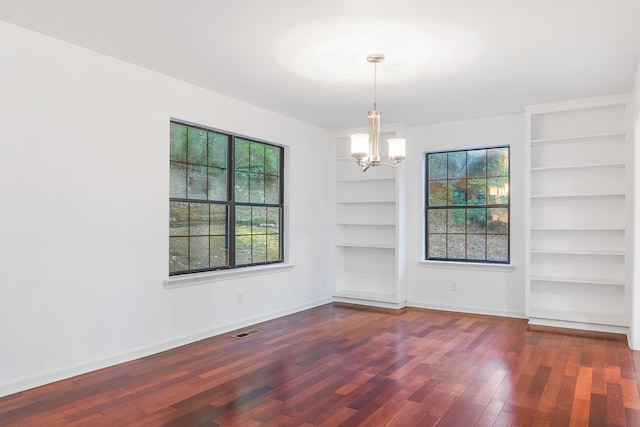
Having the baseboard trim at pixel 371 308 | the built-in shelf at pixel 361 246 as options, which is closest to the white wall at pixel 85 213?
the baseboard trim at pixel 371 308

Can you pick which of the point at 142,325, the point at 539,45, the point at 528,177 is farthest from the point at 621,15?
the point at 142,325

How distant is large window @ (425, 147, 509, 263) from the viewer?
5.59 meters

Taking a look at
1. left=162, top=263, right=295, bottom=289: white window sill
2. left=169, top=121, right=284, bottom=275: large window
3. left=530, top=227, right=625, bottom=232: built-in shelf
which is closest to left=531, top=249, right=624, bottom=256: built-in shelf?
left=530, top=227, right=625, bottom=232: built-in shelf

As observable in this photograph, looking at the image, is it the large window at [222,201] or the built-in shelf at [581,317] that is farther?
the built-in shelf at [581,317]

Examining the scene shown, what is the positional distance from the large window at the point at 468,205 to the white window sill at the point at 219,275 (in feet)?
6.73

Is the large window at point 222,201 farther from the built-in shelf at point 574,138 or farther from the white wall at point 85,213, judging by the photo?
the built-in shelf at point 574,138

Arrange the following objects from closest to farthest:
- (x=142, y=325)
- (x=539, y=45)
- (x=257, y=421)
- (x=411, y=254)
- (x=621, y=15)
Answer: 1. (x=257, y=421)
2. (x=621, y=15)
3. (x=539, y=45)
4. (x=142, y=325)
5. (x=411, y=254)

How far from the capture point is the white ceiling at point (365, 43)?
9.11ft

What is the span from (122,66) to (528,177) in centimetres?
433

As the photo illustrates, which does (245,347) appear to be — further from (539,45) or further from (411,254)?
(539,45)

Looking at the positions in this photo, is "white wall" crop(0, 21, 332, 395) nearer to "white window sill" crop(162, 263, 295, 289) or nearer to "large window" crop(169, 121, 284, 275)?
"white window sill" crop(162, 263, 295, 289)

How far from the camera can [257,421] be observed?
259cm

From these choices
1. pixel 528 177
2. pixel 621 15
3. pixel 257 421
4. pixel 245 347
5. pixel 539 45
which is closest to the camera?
pixel 257 421

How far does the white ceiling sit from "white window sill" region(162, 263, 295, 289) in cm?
186
